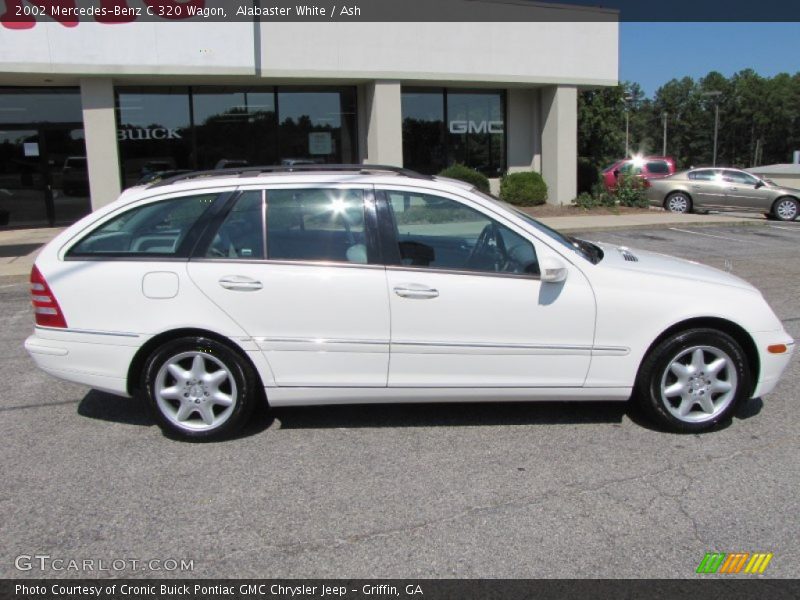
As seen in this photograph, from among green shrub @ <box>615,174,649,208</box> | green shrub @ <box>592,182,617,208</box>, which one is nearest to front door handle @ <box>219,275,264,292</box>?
green shrub @ <box>592,182,617,208</box>

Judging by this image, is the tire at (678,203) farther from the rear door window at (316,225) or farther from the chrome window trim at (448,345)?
the rear door window at (316,225)

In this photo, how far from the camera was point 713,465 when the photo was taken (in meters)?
4.11

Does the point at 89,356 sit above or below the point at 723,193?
below

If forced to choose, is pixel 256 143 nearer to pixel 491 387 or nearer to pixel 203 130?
pixel 203 130

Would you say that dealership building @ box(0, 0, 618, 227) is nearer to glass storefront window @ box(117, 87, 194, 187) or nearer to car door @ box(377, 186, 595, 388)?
glass storefront window @ box(117, 87, 194, 187)

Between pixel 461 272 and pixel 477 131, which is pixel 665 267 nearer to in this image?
pixel 461 272

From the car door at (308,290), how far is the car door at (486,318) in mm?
144

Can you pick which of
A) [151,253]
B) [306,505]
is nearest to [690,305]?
[306,505]

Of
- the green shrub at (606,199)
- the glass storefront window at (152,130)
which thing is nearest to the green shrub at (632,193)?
the green shrub at (606,199)

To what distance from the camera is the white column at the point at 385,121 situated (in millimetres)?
17750

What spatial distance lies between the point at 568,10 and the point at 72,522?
1906 centimetres

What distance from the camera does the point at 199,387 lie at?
174 inches

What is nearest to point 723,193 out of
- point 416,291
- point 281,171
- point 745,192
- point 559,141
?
point 745,192

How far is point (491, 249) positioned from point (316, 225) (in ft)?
3.62
